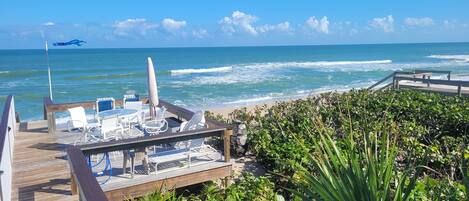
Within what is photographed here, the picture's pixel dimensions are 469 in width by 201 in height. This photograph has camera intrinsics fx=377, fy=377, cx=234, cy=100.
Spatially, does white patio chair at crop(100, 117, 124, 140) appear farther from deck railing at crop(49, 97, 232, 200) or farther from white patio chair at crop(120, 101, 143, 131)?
deck railing at crop(49, 97, 232, 200)

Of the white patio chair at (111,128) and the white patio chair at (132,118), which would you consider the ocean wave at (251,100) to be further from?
the white patio chair at (111,128)

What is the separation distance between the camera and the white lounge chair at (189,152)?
16.2 ft

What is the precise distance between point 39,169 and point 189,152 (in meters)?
2.25

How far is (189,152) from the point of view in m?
5.13

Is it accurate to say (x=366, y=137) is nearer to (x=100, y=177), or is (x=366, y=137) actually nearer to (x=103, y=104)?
(x=100, y=177)

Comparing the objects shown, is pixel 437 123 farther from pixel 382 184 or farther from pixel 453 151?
pixel 382 184

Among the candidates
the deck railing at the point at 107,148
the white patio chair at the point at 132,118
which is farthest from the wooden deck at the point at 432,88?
the white patio chair at the point at 132,118

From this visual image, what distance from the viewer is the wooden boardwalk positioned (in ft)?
15.2

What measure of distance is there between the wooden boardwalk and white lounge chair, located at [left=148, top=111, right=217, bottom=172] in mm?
1075

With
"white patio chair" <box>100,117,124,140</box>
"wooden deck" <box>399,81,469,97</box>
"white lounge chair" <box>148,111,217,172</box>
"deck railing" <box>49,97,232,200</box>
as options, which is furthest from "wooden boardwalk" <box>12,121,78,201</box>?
"wooden deck" <box>399,81,469,97</box>

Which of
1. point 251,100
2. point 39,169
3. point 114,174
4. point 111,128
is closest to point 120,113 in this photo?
point 111,128

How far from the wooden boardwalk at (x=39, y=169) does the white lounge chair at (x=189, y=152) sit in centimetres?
107

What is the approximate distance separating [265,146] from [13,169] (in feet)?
12.3

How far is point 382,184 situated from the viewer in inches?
70.6
